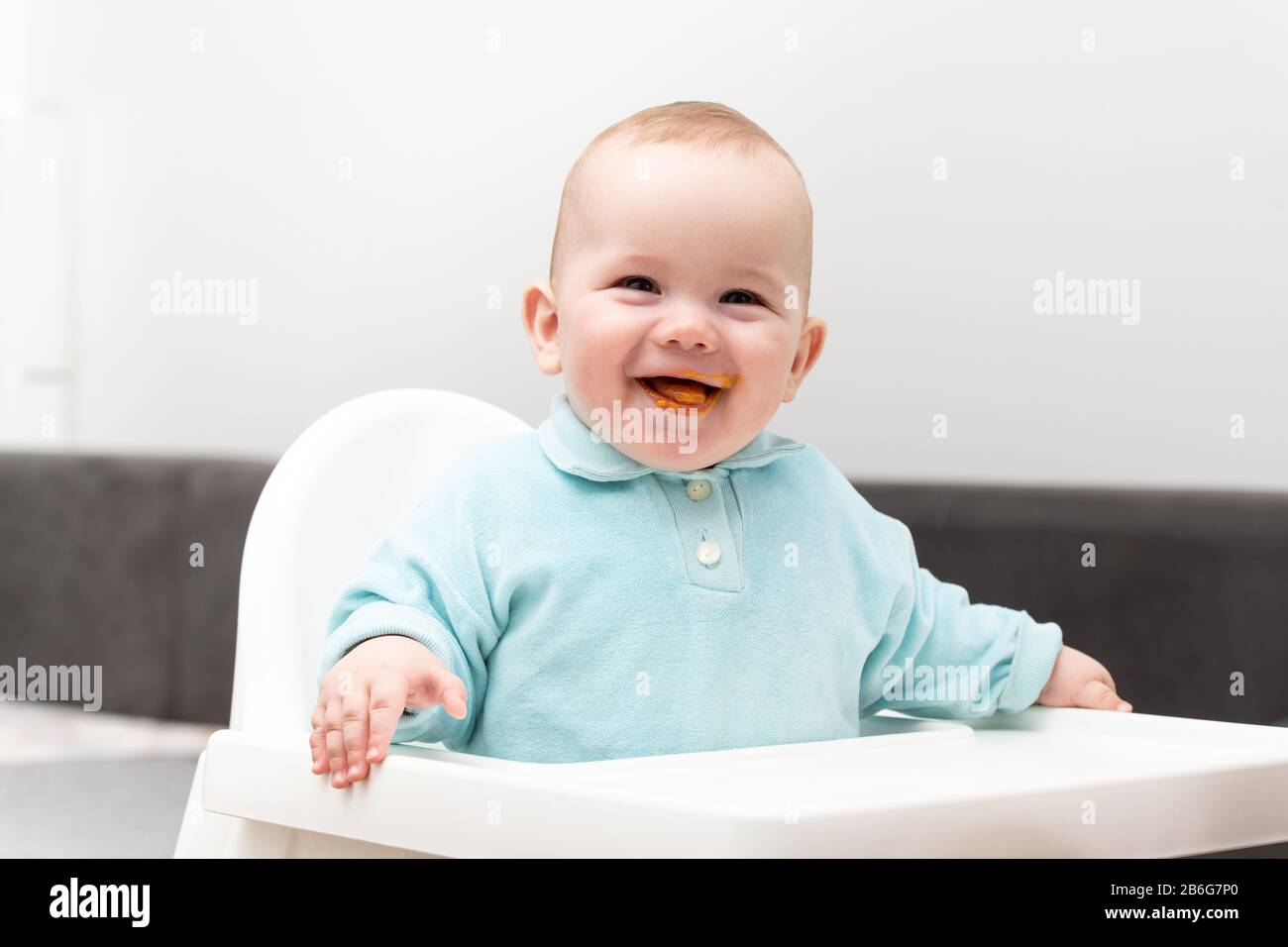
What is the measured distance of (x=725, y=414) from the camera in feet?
2.35

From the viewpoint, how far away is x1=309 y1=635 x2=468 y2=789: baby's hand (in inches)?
21.7

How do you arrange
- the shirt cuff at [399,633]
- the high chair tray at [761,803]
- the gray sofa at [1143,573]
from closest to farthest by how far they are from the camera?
the high chair tray at [761,803], the shirt cuff at [399,633], the gray sofa at [1143,573]

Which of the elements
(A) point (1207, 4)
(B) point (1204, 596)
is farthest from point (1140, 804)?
(A) point (1207, 4)

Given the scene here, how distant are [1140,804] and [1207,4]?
0.95 metres

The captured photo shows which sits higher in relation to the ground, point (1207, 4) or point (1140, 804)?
point (1207, 4)

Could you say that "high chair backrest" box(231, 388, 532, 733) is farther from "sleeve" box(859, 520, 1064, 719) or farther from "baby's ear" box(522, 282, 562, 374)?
"sleeve" box(859, 520, 1064, 719)

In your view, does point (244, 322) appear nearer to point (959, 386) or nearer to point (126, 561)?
point (126, 561)

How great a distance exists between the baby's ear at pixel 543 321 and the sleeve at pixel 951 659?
24 centimetres

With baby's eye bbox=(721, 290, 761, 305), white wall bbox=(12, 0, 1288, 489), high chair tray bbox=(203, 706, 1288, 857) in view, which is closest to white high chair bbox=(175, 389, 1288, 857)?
high chair tray bbox=(203, 706, 1288, 857)

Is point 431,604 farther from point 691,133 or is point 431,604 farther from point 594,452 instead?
point 691,133

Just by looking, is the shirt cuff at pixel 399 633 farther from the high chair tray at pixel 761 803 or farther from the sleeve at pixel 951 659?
the sleeve at pixel 951 659

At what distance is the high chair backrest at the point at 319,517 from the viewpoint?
0.77 m

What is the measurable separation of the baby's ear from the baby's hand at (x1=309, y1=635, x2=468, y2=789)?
218 millimetres

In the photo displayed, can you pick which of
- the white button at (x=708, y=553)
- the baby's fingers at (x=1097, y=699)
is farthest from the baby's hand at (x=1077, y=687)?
the white button at (x=708, y=553)
